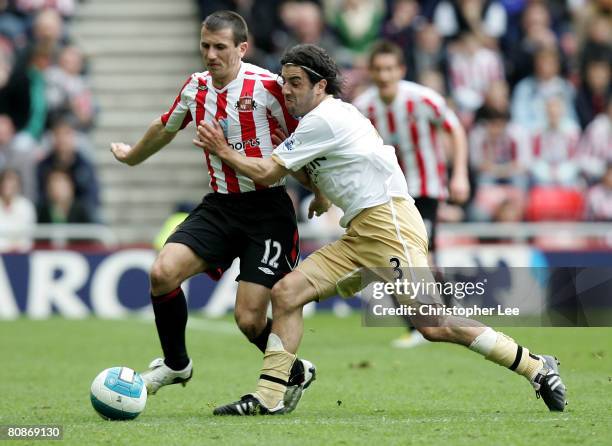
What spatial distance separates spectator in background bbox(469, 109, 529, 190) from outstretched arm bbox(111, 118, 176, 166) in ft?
29.9

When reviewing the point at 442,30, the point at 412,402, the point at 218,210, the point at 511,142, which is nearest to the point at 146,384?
the point at 218,210

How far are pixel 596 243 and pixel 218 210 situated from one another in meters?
9.67

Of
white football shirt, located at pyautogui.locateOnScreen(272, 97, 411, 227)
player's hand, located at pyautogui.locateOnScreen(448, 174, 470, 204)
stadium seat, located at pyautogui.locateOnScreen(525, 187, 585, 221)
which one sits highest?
white football shirt, located at pyautogui.locateOnScreen(272, 97, 411, 227)

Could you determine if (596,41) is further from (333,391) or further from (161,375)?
(161,375)

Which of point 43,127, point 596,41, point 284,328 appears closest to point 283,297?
point 284,328

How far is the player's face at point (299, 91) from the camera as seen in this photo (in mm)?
7207

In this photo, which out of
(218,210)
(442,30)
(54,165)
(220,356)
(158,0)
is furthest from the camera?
(158,0)

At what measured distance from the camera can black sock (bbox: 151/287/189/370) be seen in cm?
762

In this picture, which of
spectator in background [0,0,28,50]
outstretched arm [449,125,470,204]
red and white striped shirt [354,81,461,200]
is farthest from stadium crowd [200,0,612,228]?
outstretched arm [449,125,470,204]

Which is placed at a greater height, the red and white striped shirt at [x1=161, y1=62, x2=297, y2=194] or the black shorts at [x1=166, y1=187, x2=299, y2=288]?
the red and white striped shirt at [x1=161, y1=62, x2=297, y2=194]

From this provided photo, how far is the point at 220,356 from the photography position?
1113cm

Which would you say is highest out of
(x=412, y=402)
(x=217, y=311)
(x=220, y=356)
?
(x=412, y=402)

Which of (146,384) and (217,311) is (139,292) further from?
(146,384)

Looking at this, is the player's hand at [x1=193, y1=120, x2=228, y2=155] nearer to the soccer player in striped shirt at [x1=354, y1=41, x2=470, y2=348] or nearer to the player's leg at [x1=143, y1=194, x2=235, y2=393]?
the player's leg at [x1=143, y1=194, x2=235, y2=393]
